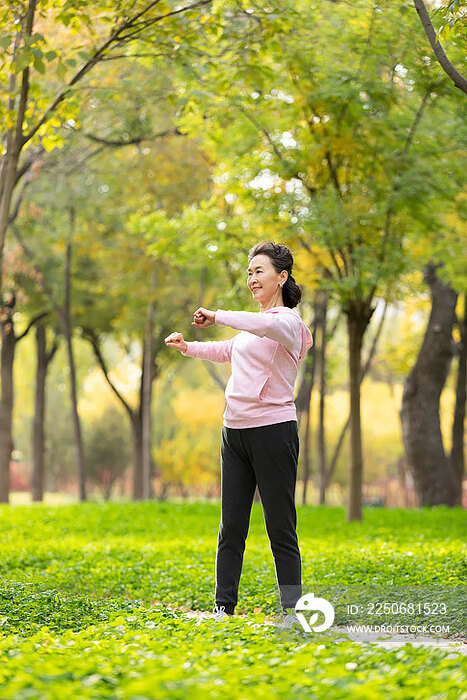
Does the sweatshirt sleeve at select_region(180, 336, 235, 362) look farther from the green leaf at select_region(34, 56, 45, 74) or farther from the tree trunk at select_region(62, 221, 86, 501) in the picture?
the tree trunk at select_region(62, 221, 86, 501)

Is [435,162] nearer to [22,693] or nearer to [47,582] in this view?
[47,582]

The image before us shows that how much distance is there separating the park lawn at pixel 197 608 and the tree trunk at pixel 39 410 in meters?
9.23

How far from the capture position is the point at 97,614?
15.9ft

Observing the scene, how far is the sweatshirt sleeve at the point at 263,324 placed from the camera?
408 centimetres

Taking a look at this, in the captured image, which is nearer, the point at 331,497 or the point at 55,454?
the point at 55,454

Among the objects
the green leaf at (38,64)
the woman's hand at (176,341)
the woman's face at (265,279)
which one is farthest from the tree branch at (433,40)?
the green leaf at (38,64)

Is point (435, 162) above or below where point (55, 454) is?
above

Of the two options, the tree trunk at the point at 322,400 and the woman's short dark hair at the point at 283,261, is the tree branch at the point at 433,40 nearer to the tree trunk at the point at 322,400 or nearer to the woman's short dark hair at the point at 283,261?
the woman's short dark hair at the point at 283,261

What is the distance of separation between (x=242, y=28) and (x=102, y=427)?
24.5 meters

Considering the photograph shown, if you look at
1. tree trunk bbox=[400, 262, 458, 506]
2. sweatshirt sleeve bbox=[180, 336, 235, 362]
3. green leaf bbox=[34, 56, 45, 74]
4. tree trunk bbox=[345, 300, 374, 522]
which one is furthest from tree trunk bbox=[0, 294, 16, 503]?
sweatshirt sleeve bbox=[180, 336, 235, 362]

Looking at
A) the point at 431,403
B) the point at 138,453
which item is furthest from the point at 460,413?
the point at 138,453

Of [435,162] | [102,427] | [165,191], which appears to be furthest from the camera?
[102,427]

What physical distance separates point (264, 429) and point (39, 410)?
15.8 meters

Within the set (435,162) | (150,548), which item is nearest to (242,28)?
(435,162)
